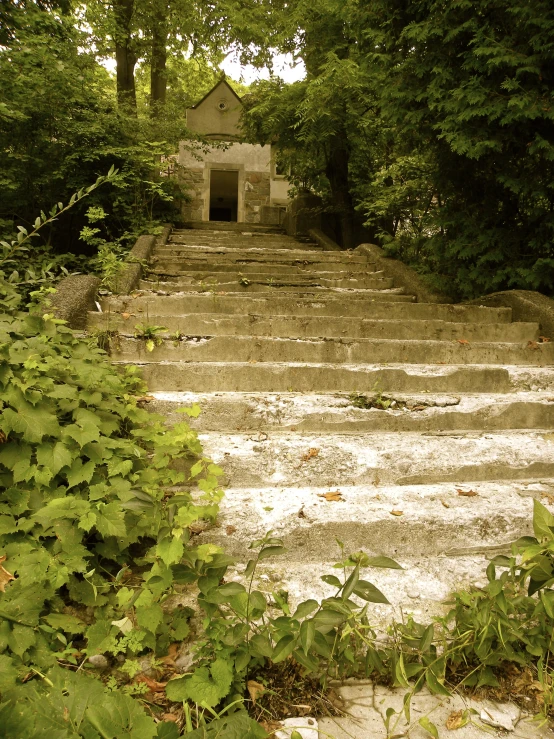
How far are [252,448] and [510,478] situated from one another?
1.46 meters

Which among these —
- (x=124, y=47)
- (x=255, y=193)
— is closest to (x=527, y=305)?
(x=255, y=193)

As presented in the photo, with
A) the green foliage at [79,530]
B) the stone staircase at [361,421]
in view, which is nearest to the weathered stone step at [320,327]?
the stone staircase at [361,421]

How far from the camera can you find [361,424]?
2854 millimetres

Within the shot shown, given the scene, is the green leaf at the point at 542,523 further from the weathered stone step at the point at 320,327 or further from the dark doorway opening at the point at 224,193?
the dark doorway opening at the point at 224,193

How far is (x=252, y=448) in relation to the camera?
2518mm

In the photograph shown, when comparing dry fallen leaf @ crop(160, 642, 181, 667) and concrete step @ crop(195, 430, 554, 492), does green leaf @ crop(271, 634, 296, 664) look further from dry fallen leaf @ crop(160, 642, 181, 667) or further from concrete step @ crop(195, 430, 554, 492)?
concrete step @ crop(195, 430, 554, 492)

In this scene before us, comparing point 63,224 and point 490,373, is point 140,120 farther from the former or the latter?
point 490,373

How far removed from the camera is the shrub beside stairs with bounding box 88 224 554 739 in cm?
204

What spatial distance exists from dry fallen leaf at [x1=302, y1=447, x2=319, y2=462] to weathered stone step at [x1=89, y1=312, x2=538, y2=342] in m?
1.52

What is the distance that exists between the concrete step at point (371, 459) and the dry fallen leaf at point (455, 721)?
1.12 m

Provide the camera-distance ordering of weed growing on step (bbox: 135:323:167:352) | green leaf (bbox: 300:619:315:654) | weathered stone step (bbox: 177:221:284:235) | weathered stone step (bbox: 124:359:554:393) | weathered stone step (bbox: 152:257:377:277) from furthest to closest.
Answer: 1. weathered stone step (bbox: 177:221:284:235)
2. weathered stone step (bbox: 152:257:377:277)
3. weed growing on step (bbox: 135:323:167:352)
4. weathered stone step (bbox: 124:359:554:393)
5. green leaf (bbox: 300:619:315:654)

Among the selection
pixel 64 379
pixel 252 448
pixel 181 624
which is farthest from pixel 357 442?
pixel 64 379

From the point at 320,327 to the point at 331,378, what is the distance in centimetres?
81

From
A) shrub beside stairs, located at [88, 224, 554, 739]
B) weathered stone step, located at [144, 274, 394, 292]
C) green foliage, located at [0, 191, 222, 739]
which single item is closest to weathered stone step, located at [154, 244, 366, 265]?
weathered stone step, located at [144, 274, 394, 292]
